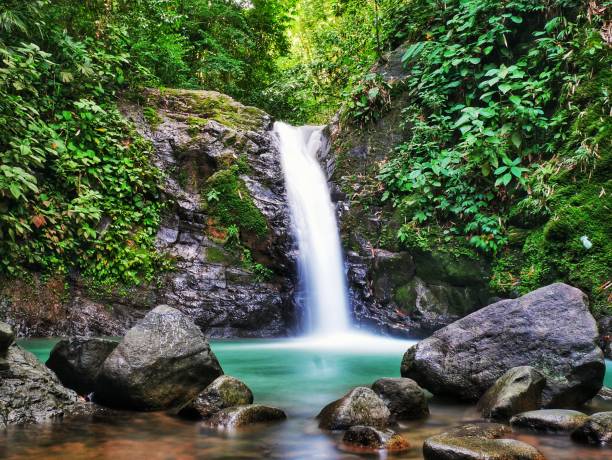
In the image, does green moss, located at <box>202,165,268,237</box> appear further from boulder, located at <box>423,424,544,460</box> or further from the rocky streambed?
boulder, located at <box>423,424,544,460</box>

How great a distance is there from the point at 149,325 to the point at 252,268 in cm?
482

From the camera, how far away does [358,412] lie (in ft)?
11.7

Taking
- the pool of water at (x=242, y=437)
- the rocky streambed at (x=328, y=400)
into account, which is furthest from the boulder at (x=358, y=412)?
the pool of water at (x=242, y=437)

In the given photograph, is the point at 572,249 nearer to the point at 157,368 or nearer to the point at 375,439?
the point at 375,439

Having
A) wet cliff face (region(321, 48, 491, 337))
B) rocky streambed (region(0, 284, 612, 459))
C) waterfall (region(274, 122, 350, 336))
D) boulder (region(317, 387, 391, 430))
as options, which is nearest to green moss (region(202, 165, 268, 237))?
waterfall (region(274, 122, 350, 336))

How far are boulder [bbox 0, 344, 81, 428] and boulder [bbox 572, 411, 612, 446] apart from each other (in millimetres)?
3617

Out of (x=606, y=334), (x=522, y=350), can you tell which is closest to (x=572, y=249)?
(x=606, y=334)

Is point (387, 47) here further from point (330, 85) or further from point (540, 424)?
point (540, 424)

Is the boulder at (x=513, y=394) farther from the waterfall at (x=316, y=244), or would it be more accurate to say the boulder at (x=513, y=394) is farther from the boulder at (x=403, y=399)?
the waterfall at (x=316, y=244)

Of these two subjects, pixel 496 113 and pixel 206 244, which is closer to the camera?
pixel 496 113

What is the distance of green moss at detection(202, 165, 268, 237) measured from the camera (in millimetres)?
9195

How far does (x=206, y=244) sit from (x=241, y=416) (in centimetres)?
562

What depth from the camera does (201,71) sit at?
577 inches

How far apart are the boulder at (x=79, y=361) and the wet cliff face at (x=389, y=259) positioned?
5048mm
